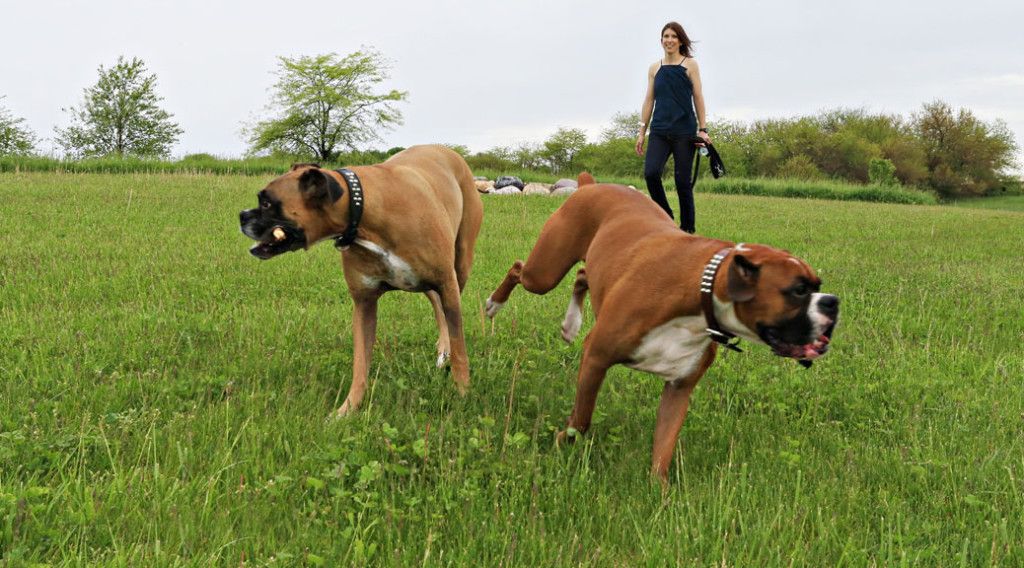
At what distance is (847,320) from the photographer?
21.8ft

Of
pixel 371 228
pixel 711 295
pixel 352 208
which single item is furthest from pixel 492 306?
pixel 711 295

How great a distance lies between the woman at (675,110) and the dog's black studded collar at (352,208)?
5.45 metres

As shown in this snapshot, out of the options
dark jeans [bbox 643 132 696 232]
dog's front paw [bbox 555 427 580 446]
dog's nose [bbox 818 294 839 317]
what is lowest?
dog's front paw [bbox 555 427 580 446]

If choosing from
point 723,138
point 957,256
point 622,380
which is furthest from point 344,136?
point 622,380

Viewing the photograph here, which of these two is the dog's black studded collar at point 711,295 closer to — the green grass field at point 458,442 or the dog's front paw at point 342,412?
the green grass field at point 458,442

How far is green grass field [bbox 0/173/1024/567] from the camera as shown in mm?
2729

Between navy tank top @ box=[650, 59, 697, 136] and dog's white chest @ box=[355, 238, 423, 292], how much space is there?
5.42 meters

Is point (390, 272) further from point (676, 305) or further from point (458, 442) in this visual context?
point (676, 305)

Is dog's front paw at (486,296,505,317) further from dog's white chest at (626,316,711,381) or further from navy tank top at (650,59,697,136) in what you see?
navy tank top at (650,59,697,136)

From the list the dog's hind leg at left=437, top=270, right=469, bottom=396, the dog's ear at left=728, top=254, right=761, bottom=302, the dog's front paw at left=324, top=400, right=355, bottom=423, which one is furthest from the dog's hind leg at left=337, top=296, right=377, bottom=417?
the dog's ear at left=728, top=254, right=761, bottom=302

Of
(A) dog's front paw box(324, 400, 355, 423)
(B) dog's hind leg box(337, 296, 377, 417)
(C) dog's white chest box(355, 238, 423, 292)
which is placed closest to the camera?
(A) dog's front paw box(324, 400, 355, 423)

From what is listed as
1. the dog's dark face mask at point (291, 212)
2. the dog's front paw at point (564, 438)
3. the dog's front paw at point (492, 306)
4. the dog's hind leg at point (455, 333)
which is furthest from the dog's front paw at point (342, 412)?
the dog's front paw at point (492, 306)

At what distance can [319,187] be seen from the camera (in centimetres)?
382

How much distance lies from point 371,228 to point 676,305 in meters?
1.93
